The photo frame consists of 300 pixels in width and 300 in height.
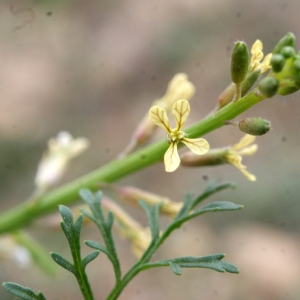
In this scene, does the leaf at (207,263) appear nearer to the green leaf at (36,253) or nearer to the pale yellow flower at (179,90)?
the pale yellow flower at (179,90)

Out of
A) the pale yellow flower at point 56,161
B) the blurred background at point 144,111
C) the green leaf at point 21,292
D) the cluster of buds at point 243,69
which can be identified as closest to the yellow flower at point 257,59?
the cluster of buds at point 243,69

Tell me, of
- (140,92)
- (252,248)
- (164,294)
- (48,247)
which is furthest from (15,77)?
(252,248)

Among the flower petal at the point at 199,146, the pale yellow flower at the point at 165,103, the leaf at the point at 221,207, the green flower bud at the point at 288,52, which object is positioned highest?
the pale yellow flower at the point at 165,103

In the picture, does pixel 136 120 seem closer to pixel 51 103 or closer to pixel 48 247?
pixel 51 103

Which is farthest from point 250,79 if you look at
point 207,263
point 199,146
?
point 207,263

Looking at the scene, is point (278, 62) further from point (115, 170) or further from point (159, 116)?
point (115, 170)

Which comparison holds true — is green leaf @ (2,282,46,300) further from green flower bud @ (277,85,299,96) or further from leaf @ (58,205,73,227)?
green flower bud @ (277,85,299,96)

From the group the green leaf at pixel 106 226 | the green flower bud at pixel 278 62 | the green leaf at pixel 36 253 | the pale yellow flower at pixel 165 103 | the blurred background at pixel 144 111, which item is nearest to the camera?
the green flower bud at pixel 278 62
